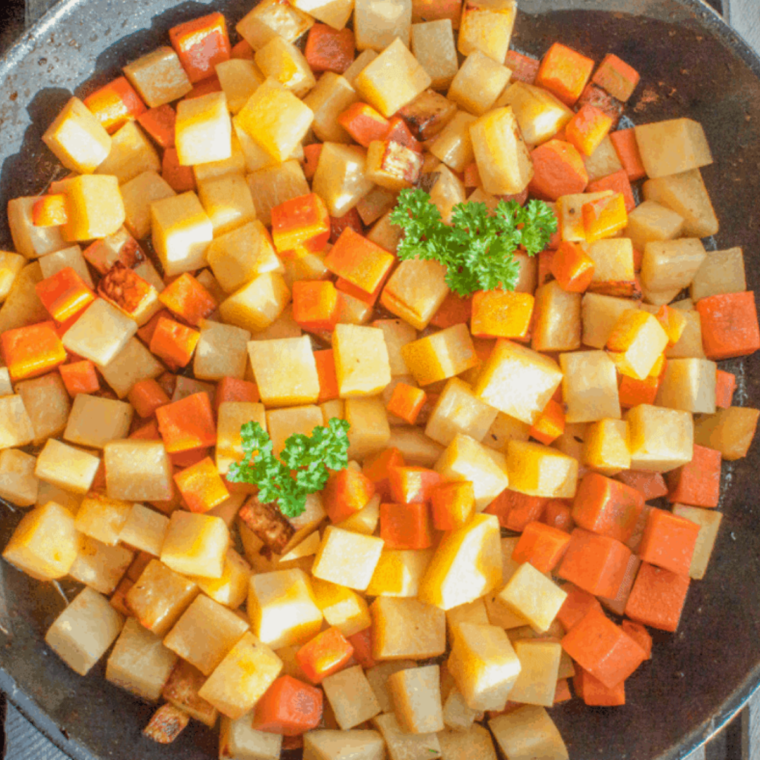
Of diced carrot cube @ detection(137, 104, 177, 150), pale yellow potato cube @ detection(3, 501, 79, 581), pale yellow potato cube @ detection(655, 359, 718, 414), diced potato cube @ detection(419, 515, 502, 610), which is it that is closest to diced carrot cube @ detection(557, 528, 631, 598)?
diced potato cube @ detection(419, 515, 502, 610)

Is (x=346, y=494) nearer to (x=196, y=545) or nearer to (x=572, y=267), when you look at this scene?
(x=196, y=545)

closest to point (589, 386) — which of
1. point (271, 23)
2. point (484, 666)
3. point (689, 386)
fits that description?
point (689, 386)

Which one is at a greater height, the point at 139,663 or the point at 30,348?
the point at 30,348

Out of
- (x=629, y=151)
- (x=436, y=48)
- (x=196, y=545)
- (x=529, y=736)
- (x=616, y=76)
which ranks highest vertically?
(x=436, y=48)

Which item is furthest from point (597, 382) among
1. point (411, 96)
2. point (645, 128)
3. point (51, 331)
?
point (51, 331)

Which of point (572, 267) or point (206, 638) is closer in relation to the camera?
point (206, 638)

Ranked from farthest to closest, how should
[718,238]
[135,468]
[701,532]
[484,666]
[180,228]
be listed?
1. [718,238]
2. [701,532]
3. [180,228]
4. [135,468]
5. [484,666]
